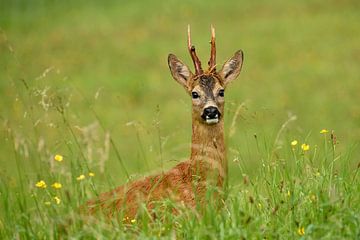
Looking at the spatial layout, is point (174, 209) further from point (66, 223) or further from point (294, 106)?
point (294, 106)

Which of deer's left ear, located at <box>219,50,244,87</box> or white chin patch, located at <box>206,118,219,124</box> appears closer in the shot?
white chin patch, located at <box>206,118,219,124</box>

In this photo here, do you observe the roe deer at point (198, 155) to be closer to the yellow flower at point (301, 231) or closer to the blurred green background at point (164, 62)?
the yellow flower at point (301, 231)

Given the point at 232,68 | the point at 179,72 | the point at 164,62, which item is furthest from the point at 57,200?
the point at 164,62

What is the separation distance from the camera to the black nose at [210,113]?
7109 millimetres

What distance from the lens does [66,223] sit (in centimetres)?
537

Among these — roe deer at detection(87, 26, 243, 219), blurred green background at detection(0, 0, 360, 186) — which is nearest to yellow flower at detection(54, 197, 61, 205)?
roe deer at detection(87, 26, 243, 219)

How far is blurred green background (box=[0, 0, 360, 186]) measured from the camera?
55.3 ft

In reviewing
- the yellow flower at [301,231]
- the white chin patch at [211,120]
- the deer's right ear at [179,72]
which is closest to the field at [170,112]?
the yellow flower at [301,231]

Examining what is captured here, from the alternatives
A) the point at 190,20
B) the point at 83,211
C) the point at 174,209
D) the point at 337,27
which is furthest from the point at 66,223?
the point at 190,20

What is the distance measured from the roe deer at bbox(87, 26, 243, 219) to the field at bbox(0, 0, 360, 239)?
0.52 feet

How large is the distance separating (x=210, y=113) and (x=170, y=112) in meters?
11.1

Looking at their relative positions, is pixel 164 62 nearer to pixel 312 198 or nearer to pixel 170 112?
pixel 170 112

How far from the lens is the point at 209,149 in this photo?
713 cm

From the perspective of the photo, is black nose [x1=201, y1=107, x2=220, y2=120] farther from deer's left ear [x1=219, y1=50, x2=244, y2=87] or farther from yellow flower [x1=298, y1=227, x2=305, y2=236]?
yellow flower [x1=298, y1=227, x2=305, y2=236]
